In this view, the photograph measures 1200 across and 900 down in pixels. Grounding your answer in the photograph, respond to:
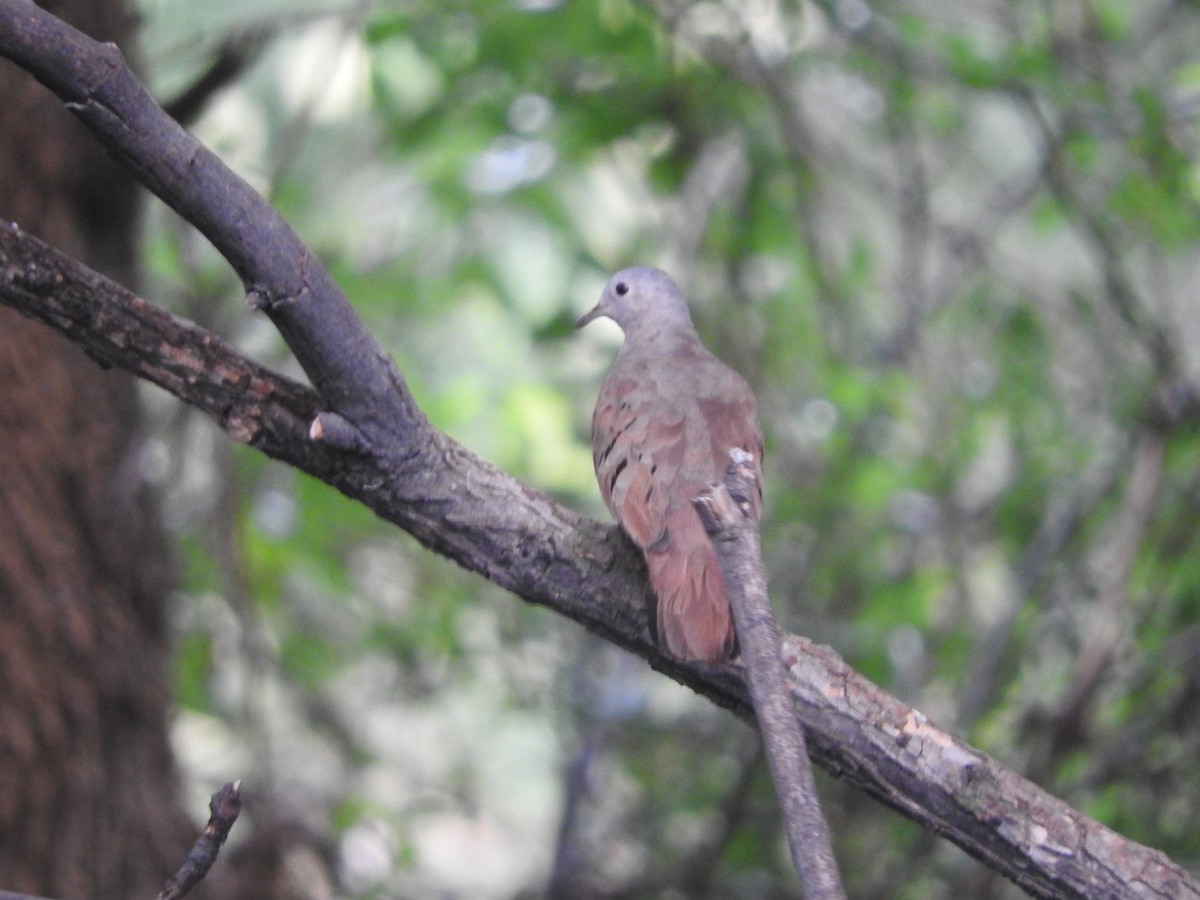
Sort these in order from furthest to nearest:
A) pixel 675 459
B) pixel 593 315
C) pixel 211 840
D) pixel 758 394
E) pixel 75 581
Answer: pixel 758 394 → pixel 593 315 → pixel 75 581 → pixel 675 459 → pixel 211 840

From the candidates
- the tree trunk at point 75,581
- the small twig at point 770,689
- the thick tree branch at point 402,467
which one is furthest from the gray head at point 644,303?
the small twig at point 770,689

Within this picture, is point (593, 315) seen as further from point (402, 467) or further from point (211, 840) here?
point (211, 840)

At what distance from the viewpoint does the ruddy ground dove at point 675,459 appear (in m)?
2.00

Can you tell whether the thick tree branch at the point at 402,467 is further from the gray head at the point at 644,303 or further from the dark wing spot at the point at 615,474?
the gray head at the point at 644,303

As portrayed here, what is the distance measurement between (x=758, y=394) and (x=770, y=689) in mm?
3718

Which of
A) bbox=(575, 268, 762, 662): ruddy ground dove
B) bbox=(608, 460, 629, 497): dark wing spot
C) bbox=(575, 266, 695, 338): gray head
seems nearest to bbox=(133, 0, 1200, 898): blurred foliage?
bbox=(575, 266, 695, 338): gray head

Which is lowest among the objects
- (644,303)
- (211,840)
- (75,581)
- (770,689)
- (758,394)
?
(211,840)

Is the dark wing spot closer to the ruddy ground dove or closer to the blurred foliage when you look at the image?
the ruddy ground dove

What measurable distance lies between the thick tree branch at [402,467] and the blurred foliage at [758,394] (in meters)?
1.72

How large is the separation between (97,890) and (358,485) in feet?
5.83

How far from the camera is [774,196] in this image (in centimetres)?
469

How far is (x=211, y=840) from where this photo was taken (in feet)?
4.84

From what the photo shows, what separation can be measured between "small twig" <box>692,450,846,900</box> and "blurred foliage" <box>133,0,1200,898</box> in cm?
224

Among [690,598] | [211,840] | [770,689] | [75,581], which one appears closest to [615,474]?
Answer: [690,598]
